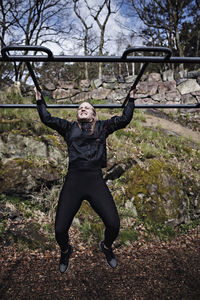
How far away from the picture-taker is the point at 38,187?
15.3 feet

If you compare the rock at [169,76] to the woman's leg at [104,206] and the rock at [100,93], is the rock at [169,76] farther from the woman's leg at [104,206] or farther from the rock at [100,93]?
the woman's leg at [104,206]

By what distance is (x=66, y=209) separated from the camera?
6.86 feet

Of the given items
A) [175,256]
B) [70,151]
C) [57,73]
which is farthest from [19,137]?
[57,73]

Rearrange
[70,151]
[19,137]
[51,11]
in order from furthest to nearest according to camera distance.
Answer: [51,11] → [19,137] → [70,151]

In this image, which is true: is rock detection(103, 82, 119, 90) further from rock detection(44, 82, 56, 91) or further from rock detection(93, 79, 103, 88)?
rock detection(44, 82, 56, 91)

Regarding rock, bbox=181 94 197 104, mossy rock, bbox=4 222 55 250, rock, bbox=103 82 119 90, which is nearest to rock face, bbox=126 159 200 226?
mossy rock, bbox=4 222 55 250

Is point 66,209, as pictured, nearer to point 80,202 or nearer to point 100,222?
point 80,202

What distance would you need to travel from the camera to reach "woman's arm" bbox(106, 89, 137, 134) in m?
2.37

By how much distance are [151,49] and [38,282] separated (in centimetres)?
328

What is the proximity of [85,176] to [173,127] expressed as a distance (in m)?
7.13

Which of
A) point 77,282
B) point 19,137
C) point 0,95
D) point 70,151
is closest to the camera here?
point 70,151

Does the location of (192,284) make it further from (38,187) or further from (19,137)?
(19,137)

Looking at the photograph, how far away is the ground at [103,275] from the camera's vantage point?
3182 mm

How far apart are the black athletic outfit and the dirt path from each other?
6.03 meters
